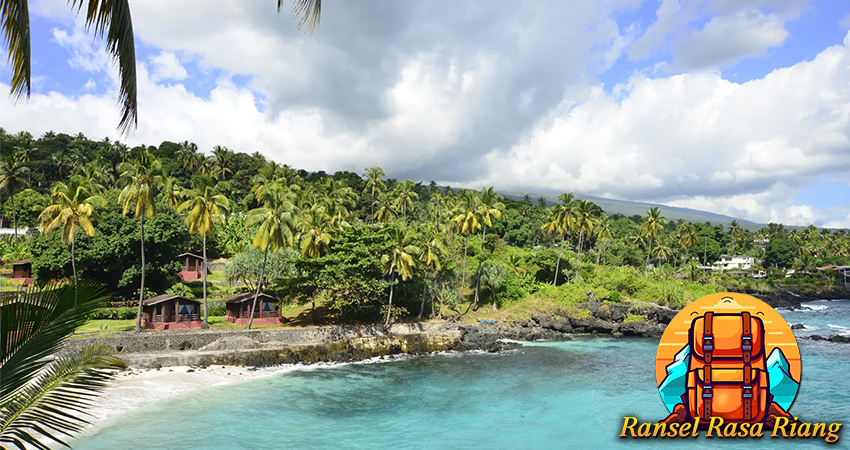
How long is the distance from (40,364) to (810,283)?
114 m

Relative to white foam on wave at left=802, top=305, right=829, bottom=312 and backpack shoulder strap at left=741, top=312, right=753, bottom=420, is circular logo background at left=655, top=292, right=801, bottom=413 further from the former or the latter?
white foam on wave at left=802, top=305, right=829, bottom=312

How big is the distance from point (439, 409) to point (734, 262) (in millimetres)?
118465

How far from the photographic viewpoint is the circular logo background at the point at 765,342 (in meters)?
10.0

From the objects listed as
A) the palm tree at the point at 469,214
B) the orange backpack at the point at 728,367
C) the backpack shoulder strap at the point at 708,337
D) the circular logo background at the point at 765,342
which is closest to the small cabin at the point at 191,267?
the palm tree at the point at 469,214

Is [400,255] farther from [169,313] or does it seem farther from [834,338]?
[834,338]

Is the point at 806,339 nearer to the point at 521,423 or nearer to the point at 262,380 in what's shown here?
the point at 521,423

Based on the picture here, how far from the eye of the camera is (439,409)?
80.1 ft

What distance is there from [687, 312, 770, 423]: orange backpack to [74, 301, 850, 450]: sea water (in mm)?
9752

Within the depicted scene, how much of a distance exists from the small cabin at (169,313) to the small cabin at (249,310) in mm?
3070

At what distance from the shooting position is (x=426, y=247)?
43.9 metres

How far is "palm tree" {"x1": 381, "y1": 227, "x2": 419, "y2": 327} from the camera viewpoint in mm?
39781

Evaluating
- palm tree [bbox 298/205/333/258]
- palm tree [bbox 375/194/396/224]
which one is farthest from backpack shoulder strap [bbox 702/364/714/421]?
palm tree [bbox 375/194/396/224]

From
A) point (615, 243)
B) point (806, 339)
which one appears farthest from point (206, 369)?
point (615, 243)

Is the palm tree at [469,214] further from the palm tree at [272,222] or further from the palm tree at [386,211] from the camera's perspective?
the palm tree at [272,222]
